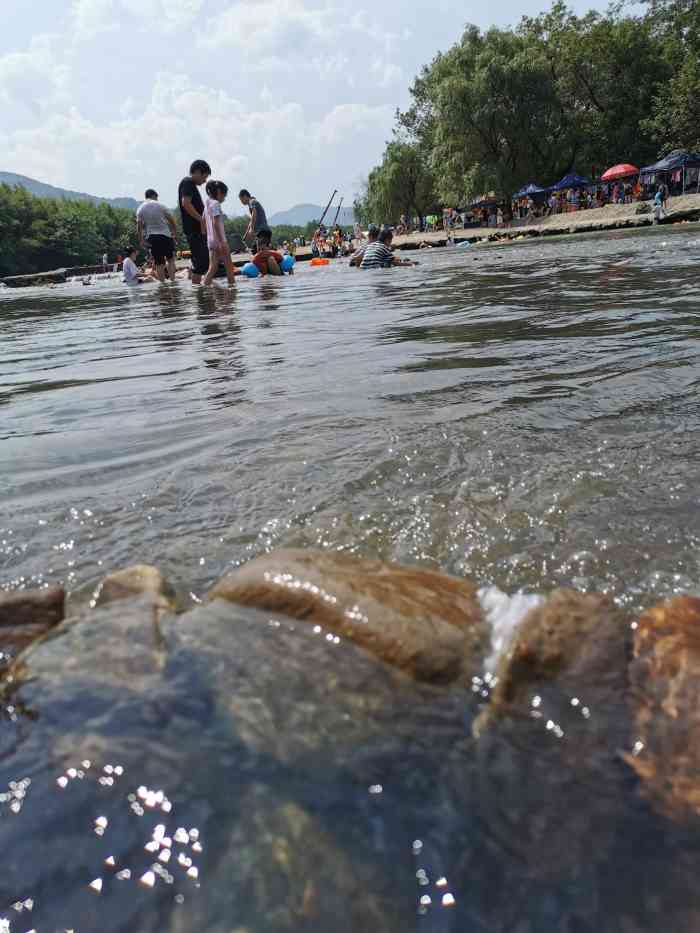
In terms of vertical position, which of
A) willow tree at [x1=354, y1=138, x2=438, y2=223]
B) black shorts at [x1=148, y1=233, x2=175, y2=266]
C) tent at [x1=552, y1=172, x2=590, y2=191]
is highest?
willow tree at [x1=354, y1=138, x2=438, y2=223]

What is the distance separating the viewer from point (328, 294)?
1034 centimetres

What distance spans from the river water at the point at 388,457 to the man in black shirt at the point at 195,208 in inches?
256

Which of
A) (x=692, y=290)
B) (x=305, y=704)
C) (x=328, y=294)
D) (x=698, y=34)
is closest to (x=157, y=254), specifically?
(x=328, y=294)

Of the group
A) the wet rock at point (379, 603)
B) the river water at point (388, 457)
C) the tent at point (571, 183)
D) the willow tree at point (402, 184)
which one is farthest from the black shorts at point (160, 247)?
the willow tree at point (402, 184)

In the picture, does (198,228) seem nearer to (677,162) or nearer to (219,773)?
(219,773)

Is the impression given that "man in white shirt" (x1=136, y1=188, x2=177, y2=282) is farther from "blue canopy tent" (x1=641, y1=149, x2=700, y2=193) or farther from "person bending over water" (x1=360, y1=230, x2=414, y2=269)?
"blue canopy tent" (x1=641, y1=149, x2=700, y2=193)

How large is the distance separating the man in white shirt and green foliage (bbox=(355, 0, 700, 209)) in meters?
31.1

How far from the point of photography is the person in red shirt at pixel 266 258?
1503 centimetres

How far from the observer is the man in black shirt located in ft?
35.4

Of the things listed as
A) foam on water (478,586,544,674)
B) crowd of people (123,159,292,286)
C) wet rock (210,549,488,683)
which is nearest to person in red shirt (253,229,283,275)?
crowd of people (123,159,292,286)

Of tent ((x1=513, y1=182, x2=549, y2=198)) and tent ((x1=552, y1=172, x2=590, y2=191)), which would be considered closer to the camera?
tent ((x1=552, y1=172, x2=590, y2=191))

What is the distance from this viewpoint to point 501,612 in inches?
61.8

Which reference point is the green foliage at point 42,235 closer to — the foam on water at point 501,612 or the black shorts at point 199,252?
the black shorts at point 199,252

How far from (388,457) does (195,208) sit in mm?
10586
